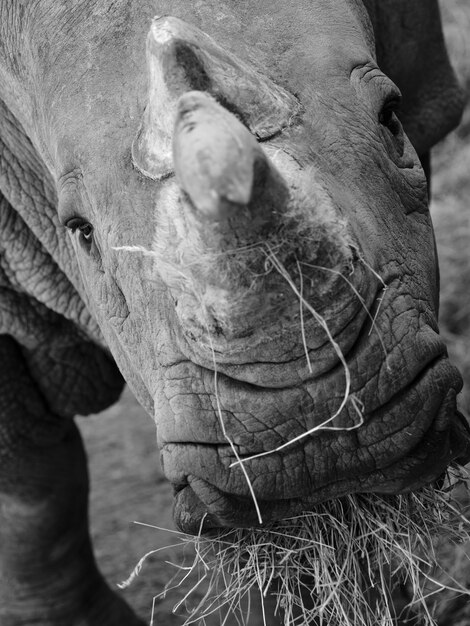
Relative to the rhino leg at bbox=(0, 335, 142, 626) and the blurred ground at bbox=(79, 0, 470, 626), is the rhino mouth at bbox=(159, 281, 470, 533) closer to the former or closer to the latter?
the blurred ground at bbox=(79, 0, 470, 626)

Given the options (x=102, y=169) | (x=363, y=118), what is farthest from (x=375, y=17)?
(x=102, y=169)

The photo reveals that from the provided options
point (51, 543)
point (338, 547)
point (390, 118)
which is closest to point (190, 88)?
point (390, 118)

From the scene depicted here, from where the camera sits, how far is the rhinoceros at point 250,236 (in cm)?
240

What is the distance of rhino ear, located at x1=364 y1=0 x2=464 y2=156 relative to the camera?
12.8ft

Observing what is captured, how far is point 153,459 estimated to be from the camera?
6.08 meters

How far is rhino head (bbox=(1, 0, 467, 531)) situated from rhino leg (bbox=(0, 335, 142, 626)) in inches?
60.1

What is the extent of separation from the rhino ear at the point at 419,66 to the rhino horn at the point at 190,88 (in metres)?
1.25

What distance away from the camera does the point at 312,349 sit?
2.52 metres

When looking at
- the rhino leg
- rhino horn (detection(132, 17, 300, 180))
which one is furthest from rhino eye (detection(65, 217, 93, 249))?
the rhino leg

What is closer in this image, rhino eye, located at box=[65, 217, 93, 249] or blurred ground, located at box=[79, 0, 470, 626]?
rhino eye, located at box=[65, 217, 93, 249]

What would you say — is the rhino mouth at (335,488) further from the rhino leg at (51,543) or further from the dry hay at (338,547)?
the rhino leg at (51,543)

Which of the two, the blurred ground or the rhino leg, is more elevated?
the rhino leg

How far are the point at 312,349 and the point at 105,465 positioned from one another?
12.5 ft

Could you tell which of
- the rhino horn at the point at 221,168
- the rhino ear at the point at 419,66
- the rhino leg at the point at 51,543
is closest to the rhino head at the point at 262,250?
the rhino horn at the point at 221,168
